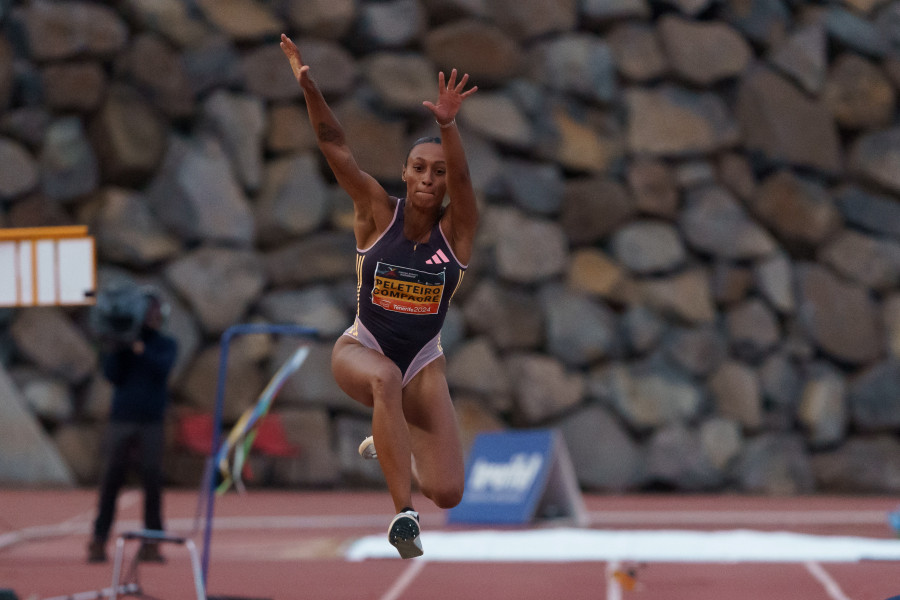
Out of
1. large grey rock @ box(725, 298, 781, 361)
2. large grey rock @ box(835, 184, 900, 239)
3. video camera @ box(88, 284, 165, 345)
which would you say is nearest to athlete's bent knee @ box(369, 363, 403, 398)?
video camera @ box(88, 284, 165, 345)

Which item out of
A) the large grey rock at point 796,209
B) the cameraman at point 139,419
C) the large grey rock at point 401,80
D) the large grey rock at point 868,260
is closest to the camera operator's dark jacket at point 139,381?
the cameraman at point 139,419

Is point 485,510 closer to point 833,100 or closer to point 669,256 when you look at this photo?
point 669,256

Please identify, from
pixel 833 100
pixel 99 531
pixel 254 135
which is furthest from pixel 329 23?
pixel 99 531

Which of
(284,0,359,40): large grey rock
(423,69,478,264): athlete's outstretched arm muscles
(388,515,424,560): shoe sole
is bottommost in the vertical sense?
(388,515,424,560): shoe sole

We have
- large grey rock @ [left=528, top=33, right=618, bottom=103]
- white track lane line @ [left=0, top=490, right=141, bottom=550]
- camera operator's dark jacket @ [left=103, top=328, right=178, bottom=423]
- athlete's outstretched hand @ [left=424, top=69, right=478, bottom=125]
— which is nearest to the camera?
athlete's outstretched hand @ [left=424, top=69, right=478, bottom=125]

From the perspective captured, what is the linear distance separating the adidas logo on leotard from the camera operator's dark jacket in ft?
11.8

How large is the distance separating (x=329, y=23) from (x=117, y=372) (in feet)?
20.1

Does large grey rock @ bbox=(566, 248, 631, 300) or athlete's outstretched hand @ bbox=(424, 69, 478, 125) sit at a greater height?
large grey rock @ bbox=(566, 248, 631, 300)

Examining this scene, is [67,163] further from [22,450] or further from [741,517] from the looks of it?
[741,517]

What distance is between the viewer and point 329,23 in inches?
488

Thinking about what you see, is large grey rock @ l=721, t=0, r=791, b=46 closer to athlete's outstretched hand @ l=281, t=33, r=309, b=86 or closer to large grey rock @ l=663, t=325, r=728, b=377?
large grey rock @ l=663, t=325, r=728, b=377

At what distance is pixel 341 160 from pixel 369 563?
148 inches

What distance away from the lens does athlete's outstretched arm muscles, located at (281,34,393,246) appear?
4441mm

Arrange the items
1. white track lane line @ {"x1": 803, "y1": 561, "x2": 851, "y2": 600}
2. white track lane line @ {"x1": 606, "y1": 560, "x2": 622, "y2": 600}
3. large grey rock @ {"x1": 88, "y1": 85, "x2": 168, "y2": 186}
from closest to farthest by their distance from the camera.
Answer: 1. white track lane line @ {"x1": 803, "y1": 561, "x2": 851, "y2": 600}
2. white track lane line @ {"x1": 606, "y1": 560, "x2": 622, "y2": 600}
3. large grey rock @ {"x1": 88, "y1": 85, "x2": 168, "y2": 186}
